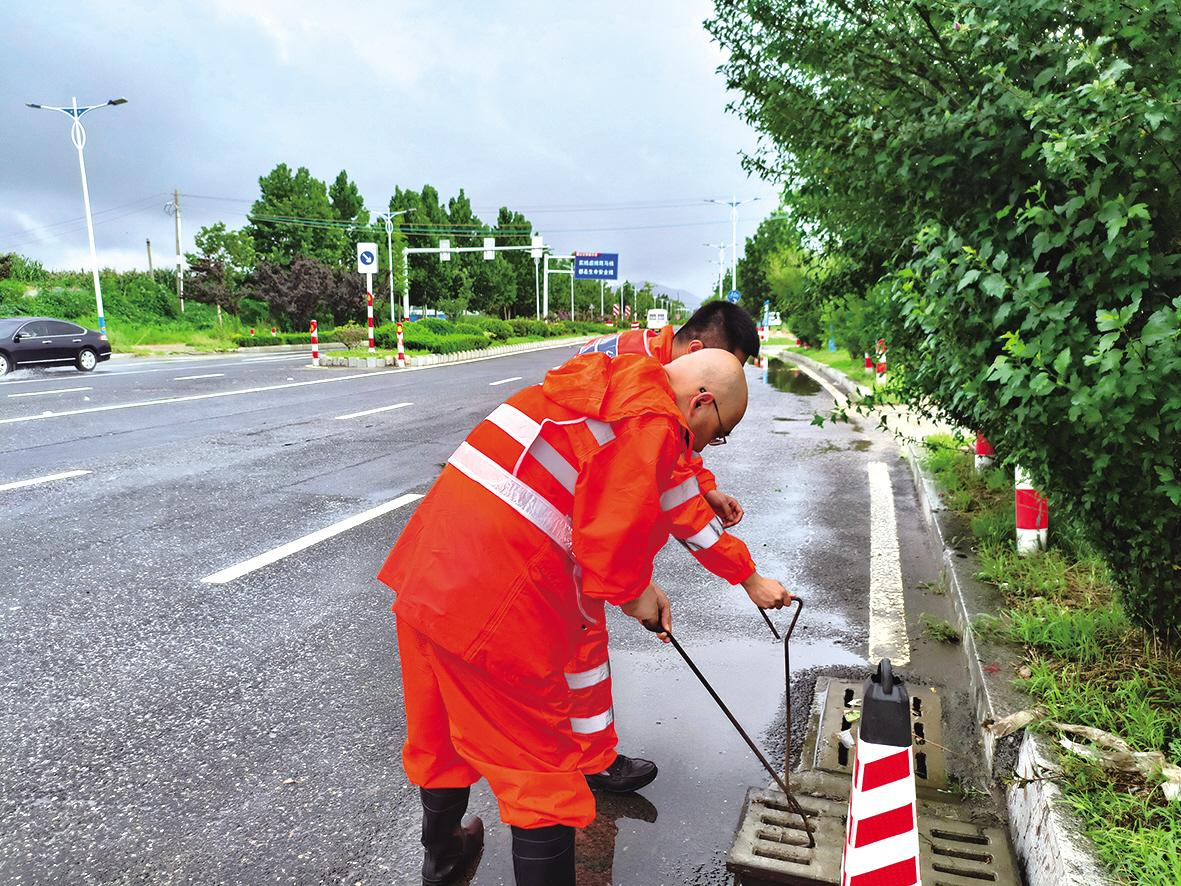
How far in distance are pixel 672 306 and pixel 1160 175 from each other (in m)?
135

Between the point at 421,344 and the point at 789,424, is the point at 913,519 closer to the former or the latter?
the point at 789,424

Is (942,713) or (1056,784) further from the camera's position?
(942,713)

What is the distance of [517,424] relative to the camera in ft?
5.93

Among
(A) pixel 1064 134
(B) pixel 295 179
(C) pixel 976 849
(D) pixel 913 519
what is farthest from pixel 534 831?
(B) pixel 295 179

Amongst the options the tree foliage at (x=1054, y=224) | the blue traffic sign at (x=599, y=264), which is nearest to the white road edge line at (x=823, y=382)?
the tree foliage at (x=1054, y=224)

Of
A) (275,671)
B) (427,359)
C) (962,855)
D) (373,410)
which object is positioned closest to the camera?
(962,855)

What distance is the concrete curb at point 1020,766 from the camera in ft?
6.29

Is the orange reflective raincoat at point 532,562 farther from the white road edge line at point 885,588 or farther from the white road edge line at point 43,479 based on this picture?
the white road edge line at point 43,479

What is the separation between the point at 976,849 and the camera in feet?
7.23

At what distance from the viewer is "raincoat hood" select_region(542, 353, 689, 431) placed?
5.48 ft

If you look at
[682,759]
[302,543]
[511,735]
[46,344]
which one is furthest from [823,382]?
[46,344]

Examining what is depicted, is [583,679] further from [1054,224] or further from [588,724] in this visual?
[1054,224]

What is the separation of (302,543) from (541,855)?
373 centimetres

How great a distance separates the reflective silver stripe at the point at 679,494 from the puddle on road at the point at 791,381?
13411 mm
